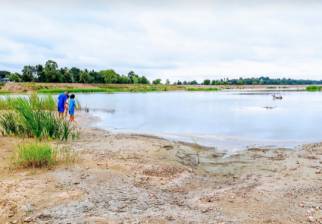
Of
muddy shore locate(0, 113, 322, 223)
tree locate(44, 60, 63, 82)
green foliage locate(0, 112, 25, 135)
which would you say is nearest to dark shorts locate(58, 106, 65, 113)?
green foliage locate(0, 112, 25, 135)

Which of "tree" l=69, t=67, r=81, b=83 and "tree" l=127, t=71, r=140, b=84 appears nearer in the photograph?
"tree" l=69, t=67, r=81, b=83

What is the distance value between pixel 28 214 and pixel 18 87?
250 feet

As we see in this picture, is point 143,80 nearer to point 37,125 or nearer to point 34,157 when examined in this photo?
point 37,125

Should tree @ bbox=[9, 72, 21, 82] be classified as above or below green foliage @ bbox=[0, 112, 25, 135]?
above

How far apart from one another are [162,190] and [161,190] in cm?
2

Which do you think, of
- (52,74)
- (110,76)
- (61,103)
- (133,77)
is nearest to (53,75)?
(52,74)

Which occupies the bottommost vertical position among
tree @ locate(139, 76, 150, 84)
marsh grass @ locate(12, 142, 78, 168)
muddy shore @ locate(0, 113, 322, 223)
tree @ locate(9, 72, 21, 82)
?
muddy shore @ locate(0, 113, 322, 223)

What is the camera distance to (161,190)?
7262 mm

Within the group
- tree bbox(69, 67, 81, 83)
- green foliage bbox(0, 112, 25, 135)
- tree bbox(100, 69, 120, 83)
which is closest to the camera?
green foliage bbox(0, 112, 25, 135)

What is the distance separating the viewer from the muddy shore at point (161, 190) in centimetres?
570

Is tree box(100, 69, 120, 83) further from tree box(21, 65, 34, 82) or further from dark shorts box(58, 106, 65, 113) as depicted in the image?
dark shorts box(58, 106, 65, 113)

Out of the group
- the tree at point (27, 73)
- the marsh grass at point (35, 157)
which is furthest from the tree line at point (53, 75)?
the marsh grass at point (35, 157)

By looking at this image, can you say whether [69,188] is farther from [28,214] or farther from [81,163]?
[81,163]

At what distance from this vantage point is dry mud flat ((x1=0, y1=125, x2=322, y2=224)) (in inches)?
224
